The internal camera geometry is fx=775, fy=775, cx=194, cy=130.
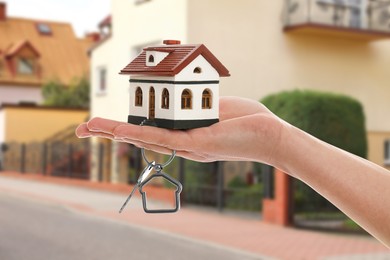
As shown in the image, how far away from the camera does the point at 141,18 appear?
1773cm

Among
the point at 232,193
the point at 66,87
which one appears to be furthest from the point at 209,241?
the point at 66,87

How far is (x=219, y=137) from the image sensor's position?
150 cm

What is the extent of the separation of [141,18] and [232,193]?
218 inches

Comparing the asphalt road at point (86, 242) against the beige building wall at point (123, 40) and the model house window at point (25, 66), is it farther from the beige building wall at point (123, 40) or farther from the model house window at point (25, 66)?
the model house window at point (25, 66)

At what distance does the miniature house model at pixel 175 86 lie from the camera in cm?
158

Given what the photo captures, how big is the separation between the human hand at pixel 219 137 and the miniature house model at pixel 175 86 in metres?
0.03

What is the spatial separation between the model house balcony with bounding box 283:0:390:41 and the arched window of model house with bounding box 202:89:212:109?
15.9 m

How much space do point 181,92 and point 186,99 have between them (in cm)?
3

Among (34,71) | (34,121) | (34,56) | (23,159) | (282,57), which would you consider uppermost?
(34,56)

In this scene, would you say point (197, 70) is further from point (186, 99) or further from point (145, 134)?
point (145, 134)

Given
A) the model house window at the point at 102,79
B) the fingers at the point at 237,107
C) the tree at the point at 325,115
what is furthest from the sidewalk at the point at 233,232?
the fingers at the point at 237,107

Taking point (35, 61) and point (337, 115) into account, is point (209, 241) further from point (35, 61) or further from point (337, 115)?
point (35, 61)

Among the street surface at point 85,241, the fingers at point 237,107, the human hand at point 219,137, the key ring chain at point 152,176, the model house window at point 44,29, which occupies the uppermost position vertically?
the model house window at point 44,29

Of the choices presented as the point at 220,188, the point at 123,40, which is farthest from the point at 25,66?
the point at 220,188
